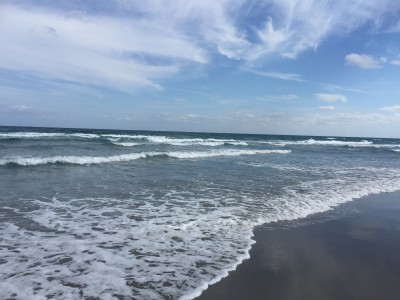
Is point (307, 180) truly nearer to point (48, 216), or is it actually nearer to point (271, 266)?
point (271, 266)

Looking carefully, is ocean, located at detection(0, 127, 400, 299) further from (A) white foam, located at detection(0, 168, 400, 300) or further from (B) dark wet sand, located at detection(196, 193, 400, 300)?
(B) dark wet sand, located at detection(196, 193, 400, 300)

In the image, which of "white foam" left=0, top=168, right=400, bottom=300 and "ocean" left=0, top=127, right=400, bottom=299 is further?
"ocean" left=0, top=127, right=400, bottom=299

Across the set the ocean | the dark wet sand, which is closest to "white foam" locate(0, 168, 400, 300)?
the ocean

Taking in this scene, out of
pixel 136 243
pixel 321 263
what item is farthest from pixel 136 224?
pixel 321 263

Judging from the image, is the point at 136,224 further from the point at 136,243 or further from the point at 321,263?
the point at 321,263

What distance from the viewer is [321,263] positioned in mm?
4820

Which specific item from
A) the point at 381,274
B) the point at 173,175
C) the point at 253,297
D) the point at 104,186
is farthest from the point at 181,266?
the point at 173,175

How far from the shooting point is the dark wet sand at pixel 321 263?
3.96 meters

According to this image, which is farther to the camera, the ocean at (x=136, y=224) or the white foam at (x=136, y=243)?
the ocean at (x=136, y=224)

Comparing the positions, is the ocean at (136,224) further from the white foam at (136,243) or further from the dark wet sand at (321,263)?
the dark wet sand at (321,263)

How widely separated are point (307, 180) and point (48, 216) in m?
9.56

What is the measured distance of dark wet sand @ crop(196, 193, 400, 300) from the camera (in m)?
3.96

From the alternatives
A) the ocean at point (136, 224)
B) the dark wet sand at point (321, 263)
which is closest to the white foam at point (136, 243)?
the ocean at point (136, 224)

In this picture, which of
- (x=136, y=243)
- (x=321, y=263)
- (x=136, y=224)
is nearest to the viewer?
(x=321, y=263)
